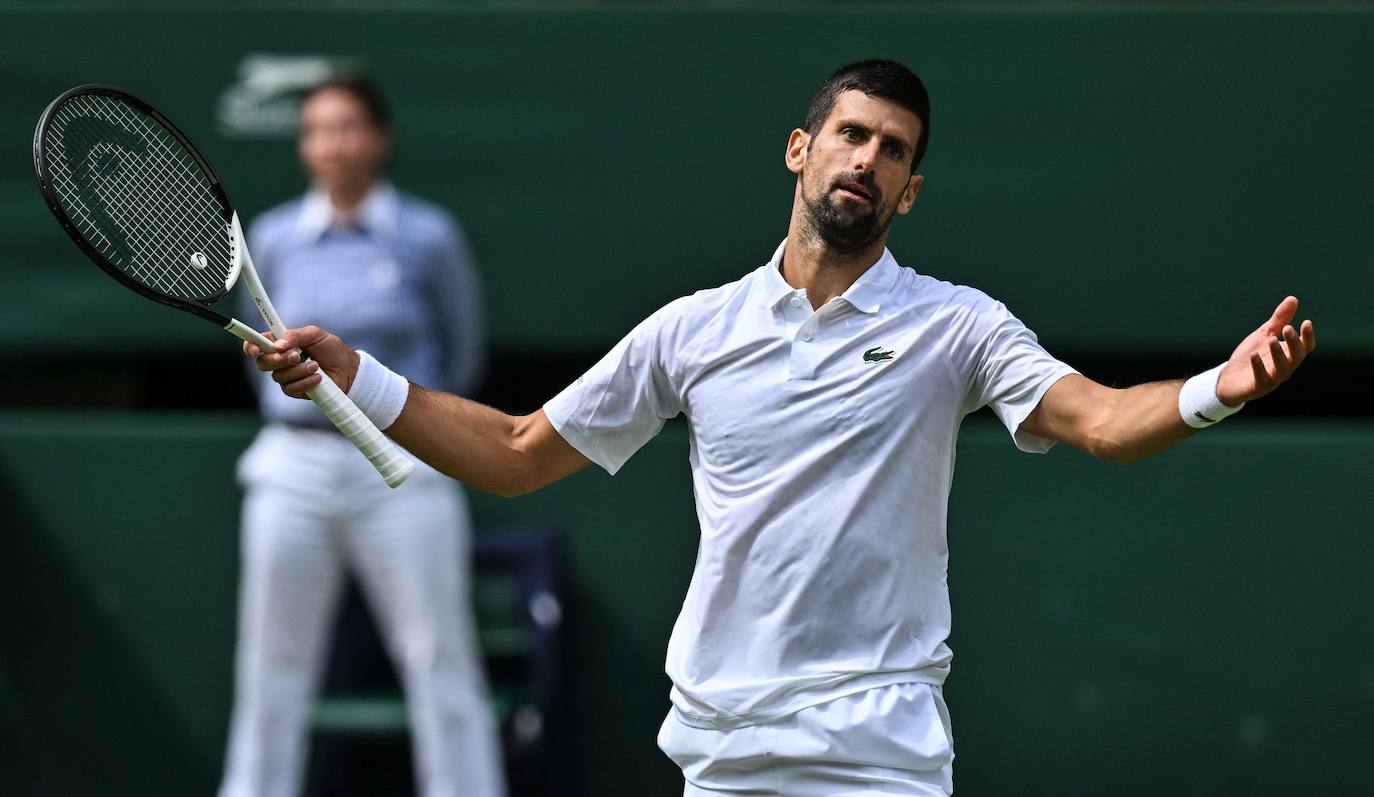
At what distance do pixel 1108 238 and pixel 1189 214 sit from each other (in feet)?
0.85

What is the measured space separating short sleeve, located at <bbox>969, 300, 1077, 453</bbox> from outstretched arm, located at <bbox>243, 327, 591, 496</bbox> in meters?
0.74

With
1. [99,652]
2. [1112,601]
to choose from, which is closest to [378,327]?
[99,652]

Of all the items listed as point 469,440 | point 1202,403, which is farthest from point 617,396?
point 1202,403

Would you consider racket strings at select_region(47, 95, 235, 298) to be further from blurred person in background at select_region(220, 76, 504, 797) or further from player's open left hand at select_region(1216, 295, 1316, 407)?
player's open left hand at select_region(1216, 295, 1316, 407)

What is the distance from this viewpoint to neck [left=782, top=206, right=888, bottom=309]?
10.5ft

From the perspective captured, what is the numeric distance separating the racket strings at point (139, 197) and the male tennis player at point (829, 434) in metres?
0.56

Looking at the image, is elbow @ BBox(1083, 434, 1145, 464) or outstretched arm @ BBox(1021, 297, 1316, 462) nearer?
outstretched arm @ BBox(1021, 297, 1316, 462)

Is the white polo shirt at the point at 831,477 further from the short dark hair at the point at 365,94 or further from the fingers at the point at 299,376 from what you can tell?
the short dark hair at the point at 365,94

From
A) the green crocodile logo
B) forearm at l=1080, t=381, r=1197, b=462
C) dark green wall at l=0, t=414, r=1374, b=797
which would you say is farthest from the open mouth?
dark green wall at l=0, t=414, r=1374, b=797

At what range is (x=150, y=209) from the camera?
11.9ft

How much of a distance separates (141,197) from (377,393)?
0.80 m

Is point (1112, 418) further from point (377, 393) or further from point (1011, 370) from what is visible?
point (377, 393)

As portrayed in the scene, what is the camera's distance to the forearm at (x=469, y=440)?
3225 mm

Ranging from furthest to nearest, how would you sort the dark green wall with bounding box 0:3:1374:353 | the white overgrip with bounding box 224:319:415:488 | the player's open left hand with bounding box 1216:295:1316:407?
the dark green wall with bounding box 0:3:1374:353 → the white overgrip with bounding box 224:319:415:488 → the player's open left hand with bounding box 1216:295:1316:407
